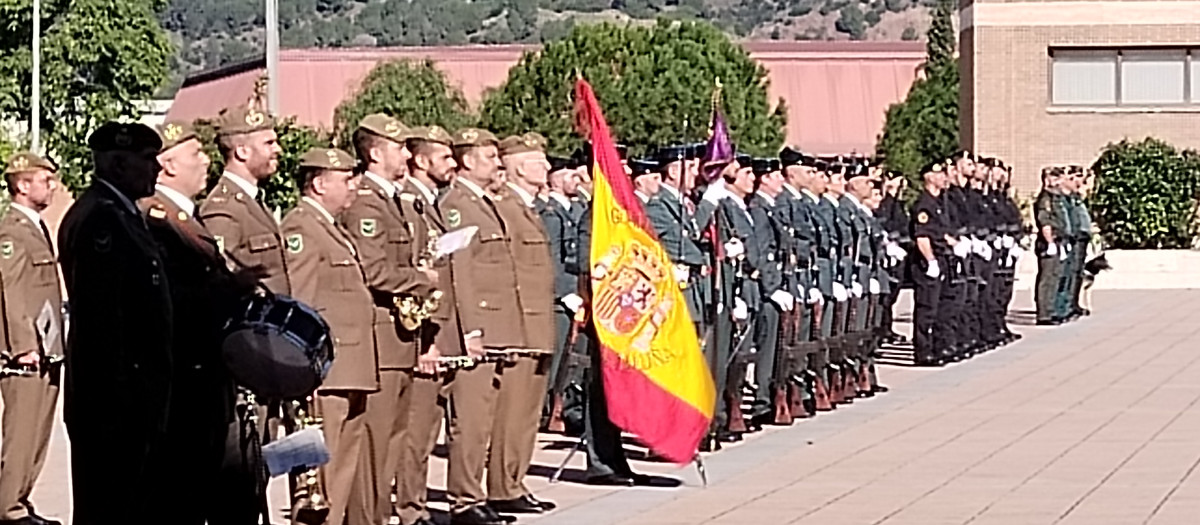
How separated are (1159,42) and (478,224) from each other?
37902 millimetres

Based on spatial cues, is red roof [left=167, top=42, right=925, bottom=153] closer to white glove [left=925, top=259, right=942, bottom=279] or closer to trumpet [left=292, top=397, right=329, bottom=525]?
white glove [left=925, top=259, right=942, bottom=279]

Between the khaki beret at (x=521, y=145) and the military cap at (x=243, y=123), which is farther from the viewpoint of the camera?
the khaki beret at (x=521, y=145)

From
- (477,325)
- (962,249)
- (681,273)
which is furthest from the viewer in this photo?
(962,249)

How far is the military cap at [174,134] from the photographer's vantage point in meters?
7.89

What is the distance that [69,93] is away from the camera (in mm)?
60531

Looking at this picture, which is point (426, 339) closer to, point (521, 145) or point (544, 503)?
point (544, 503)

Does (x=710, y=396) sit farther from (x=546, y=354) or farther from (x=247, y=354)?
(x=247, y=354)

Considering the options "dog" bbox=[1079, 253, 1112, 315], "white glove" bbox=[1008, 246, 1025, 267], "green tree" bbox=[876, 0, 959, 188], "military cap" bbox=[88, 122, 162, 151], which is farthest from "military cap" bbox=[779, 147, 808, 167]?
"green tree" bbox=[876, 0, 959, 188]

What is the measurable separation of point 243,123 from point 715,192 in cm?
646

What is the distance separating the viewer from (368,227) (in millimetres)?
10008

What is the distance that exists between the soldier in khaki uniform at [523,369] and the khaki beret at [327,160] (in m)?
1.74

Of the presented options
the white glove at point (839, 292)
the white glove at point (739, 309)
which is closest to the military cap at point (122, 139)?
the white glove at point (739, 309)

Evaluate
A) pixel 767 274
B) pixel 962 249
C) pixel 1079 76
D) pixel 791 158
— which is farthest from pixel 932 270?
pixel 1079 76

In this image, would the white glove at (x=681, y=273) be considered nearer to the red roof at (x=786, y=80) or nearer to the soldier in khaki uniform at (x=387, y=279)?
the soldier in khaki uniform at (x=387, y=279)
